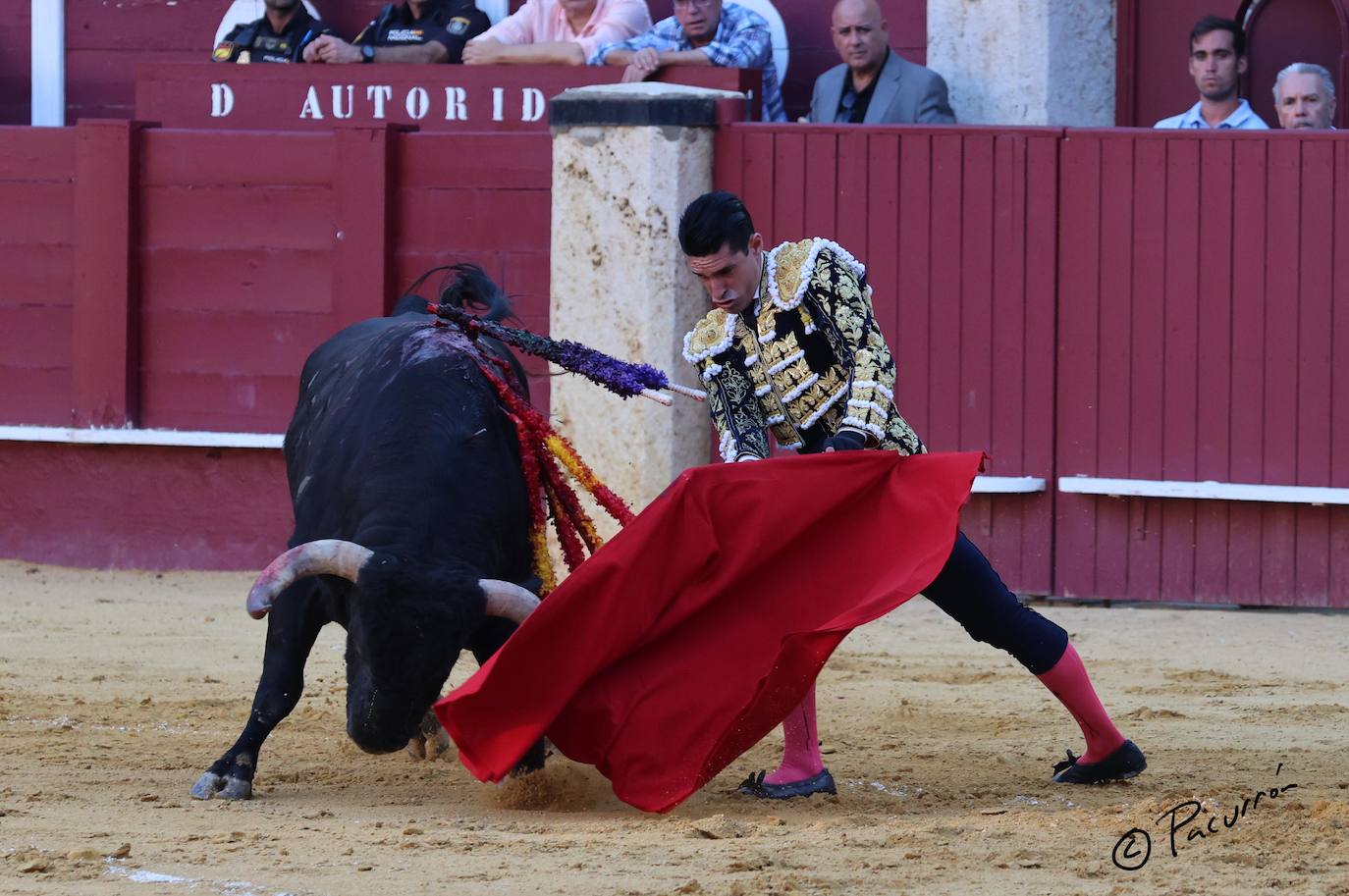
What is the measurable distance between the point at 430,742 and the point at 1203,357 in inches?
108

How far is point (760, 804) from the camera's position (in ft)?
12.2

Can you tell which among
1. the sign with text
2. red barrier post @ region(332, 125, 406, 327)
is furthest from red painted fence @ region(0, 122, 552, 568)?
the sign with text

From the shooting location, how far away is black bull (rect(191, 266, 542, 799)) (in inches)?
140

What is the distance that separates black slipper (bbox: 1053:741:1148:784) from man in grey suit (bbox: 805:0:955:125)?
310 cm

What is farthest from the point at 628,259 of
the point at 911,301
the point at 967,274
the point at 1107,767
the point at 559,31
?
the point at 1107,767

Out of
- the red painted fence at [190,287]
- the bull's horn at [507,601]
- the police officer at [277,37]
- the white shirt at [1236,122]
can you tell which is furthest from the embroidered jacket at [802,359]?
the police officer at [277,37]

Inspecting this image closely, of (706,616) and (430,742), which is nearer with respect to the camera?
(706,616)

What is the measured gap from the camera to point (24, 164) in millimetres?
6996

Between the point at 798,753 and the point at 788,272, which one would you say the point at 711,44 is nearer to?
the point at 788,272

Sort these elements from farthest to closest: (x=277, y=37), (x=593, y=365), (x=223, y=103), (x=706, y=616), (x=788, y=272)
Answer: (x=277, y=37)
(x=223, y=103)
(x=593, y=365)
(x=788, y=272)
(x=706, y=616)

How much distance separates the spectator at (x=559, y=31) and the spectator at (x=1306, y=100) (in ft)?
6.96

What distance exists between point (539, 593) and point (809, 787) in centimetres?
61

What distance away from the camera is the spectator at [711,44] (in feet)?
22.5

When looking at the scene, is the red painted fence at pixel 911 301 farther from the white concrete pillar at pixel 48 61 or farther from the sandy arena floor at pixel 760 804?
the white concrete pillar at pixel 48 61
